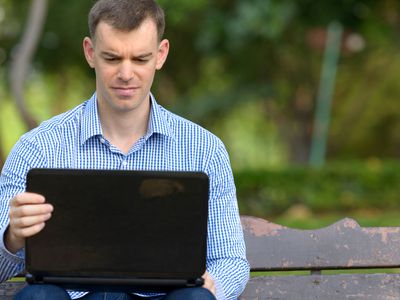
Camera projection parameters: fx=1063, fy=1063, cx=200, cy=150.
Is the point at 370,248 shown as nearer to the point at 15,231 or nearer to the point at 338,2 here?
the point at 15,231

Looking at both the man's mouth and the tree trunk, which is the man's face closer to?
the man's mouth

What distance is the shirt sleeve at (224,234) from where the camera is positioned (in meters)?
3.42

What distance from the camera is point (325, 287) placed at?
4008mm

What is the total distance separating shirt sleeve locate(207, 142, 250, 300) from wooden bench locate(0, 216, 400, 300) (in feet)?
1.46

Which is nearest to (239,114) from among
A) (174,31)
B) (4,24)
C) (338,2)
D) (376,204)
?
(174,31)

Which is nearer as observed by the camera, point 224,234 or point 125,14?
point 125,14

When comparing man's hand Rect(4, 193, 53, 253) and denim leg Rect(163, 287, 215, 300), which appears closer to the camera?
man's hand Rect(4, 193, 53, 253)

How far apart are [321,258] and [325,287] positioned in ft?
0.37

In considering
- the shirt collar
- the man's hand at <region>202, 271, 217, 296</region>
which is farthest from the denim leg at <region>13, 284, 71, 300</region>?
the shirt collar

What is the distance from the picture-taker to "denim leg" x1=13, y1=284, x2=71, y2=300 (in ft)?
10.1

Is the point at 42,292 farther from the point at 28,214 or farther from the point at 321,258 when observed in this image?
the point at 321,258

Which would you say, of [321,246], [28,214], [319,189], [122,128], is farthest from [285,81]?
[28,214]

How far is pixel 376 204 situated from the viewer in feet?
43.5

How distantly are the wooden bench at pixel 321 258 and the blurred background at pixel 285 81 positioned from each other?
493cm
